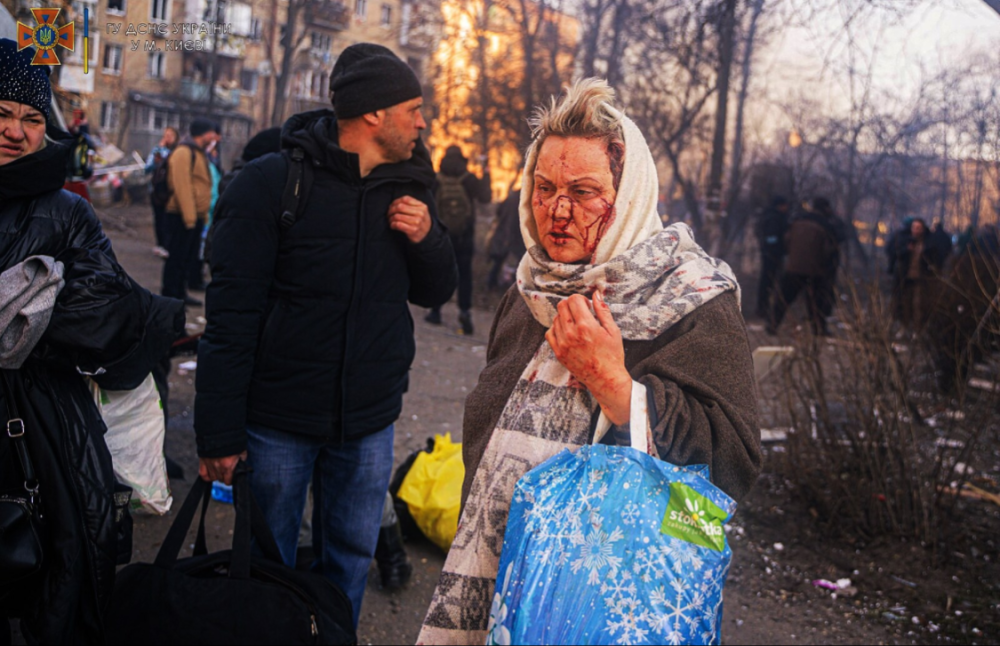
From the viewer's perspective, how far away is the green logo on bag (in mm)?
1437

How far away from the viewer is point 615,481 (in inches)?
58.0

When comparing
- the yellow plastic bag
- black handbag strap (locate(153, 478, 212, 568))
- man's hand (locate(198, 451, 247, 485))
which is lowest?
the yellow plastic bag

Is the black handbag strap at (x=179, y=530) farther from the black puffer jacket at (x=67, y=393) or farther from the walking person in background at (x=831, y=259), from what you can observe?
the walking person in background at (x=831, y=259)

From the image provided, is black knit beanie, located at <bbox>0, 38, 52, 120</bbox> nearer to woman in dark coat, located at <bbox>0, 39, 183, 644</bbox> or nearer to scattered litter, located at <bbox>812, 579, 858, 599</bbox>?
woman in dark coat, located at <bbox>0, 39, 183, 644</bbox>

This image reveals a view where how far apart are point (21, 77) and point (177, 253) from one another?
628 cm

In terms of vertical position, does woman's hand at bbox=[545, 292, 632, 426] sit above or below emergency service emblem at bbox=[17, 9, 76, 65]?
below

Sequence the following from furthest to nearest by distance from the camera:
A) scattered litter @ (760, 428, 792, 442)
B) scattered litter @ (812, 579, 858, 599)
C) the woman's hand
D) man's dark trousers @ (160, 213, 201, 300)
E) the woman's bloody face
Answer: man's dark trousers @ (160, 213, 201, 300) < scattered litter @ (760, 428, 792, 442) < scattered litter @ (812, 579, 858, 599) < the woman's bloody face < the woman's hand

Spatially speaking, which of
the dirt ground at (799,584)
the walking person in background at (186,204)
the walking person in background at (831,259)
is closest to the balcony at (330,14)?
the walking person in background at (186,204)

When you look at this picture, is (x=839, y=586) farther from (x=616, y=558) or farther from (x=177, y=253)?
(x=177, y=253)

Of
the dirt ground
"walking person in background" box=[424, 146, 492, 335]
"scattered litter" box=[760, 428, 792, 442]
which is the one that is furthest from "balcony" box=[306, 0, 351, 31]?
"scattered litter" box=[760, 428, 792, 442]

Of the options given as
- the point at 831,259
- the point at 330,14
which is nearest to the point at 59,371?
the point at 831,259

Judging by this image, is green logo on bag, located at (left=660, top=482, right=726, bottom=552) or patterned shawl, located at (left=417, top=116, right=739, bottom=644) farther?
patterned shawl, located at (left=417, top=116, right=739, bottom=644)

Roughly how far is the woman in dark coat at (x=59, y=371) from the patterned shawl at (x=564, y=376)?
116 centimetres

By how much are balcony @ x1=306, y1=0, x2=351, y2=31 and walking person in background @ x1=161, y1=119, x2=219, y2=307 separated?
11.8 feet
